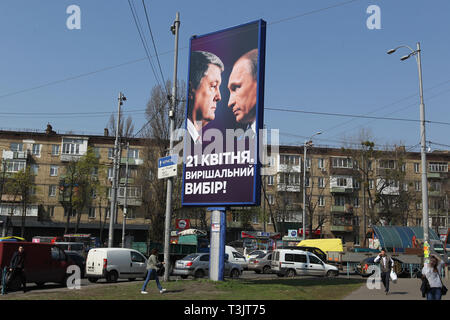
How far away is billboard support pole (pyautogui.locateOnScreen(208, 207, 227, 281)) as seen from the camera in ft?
58.4

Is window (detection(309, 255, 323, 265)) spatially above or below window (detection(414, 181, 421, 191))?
below

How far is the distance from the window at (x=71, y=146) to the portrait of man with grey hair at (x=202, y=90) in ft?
161

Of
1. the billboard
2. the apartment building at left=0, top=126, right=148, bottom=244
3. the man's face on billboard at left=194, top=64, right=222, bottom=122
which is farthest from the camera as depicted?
the apartment building at left=0, top=126, right=148, bottom=244

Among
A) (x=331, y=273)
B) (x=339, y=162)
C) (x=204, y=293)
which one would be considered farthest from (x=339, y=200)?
(x=204, y=293)

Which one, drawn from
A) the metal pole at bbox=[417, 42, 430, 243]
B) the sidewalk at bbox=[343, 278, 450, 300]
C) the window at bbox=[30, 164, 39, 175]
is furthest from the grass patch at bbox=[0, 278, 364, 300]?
the window at bbox=[30, 164, 39, 175]

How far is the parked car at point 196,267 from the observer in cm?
2458

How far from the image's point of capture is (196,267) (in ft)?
80.9

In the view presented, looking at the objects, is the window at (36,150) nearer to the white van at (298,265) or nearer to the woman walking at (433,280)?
the white van at (298,265)

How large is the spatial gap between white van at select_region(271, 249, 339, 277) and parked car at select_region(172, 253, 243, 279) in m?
2.65

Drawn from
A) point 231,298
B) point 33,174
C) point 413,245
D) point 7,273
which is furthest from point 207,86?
point 33,174

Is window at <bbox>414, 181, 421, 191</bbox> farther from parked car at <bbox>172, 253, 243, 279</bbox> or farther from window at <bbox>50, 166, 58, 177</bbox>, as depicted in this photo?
window at <bbox>50, 166, 58, 177</bbox>

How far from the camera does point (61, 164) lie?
64625 mm

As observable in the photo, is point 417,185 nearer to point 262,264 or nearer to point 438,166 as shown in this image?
point 438,166

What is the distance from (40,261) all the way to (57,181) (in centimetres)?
4734
